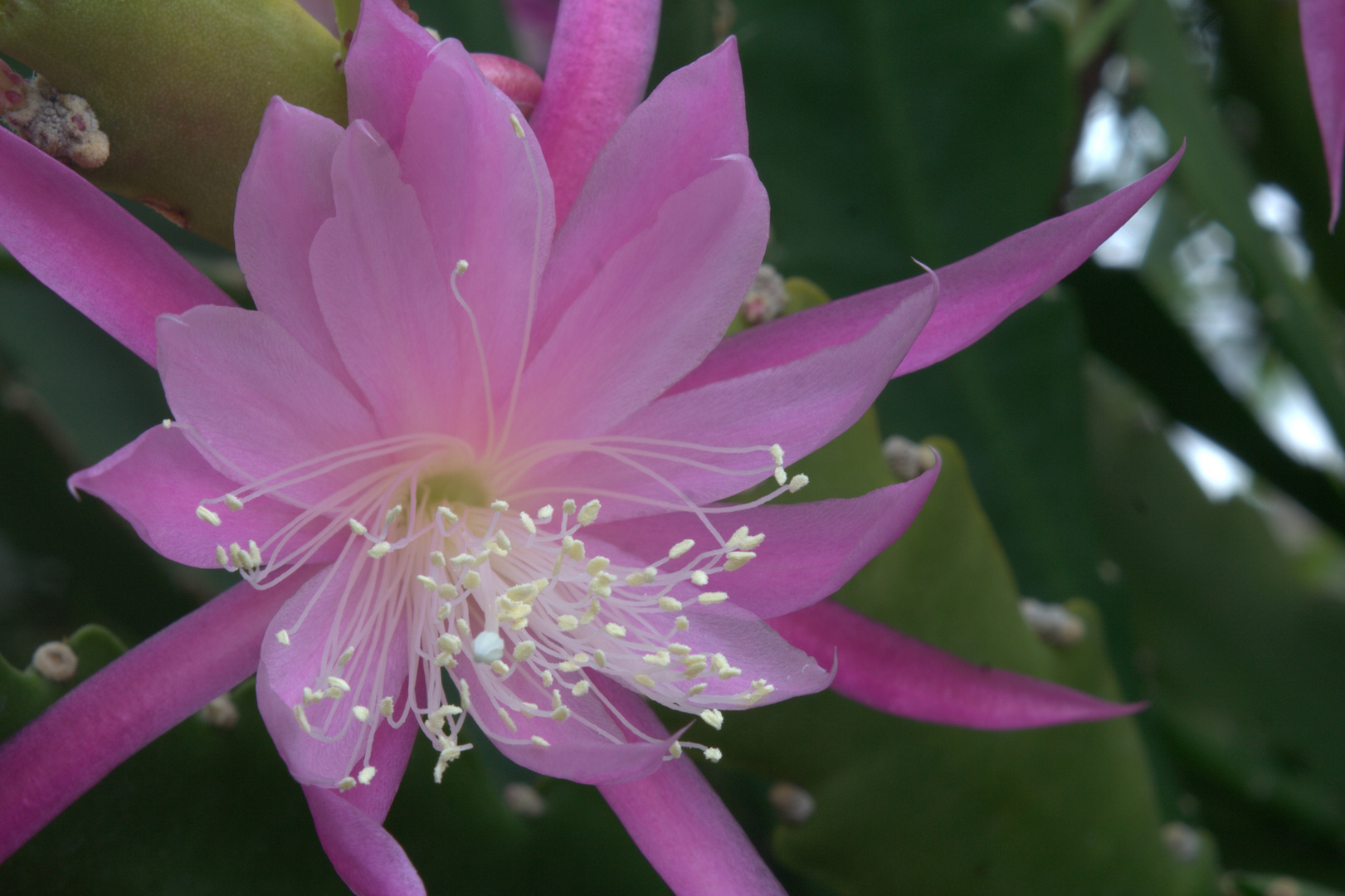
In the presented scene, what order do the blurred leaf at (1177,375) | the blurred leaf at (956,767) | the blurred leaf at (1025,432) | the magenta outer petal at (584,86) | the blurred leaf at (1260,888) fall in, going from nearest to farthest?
the magenta outer petal at (584,86) < the blurred leaf at (956,767) < the blurred leaf at (1260,888) < the blurred leaf at (1025,432) < the blurred leaf at (1177,375)

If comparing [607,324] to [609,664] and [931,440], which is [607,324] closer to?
[609,664]

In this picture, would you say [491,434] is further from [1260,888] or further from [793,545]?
[1260,888]

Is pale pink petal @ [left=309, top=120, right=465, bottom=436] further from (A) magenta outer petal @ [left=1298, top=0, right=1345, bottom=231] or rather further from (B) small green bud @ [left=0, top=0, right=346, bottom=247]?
(A) magenta outer petal @ [left=1298, top=0, right=1345, bottom=231]

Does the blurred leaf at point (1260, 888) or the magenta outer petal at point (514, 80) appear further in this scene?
the blurred leaf at point (1260, 888)

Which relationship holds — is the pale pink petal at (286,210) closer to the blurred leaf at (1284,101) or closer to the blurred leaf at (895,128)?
the blurred leaf at (895,128)

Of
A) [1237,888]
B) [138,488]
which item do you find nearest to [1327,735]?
[1237,888]

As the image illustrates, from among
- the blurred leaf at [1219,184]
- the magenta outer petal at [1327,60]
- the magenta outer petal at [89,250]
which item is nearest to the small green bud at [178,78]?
the magenta outer petal at [89,250]
